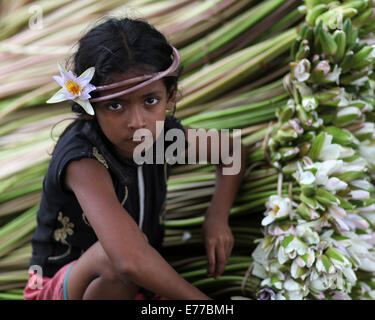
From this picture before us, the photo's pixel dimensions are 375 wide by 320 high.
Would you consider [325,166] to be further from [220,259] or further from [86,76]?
[86,76]

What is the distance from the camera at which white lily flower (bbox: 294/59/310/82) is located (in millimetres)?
1274

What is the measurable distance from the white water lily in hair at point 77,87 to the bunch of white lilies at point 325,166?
52 cm

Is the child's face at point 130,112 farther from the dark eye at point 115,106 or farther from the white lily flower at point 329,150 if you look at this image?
the white lily flower at point 329,150

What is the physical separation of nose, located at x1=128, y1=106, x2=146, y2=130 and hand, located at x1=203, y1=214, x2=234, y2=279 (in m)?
0.39

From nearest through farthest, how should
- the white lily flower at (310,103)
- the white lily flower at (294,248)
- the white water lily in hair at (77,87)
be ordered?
the white water lily in hair at (77,87) → the white lily flower at (294,248) → the white lily flower at (310,103)

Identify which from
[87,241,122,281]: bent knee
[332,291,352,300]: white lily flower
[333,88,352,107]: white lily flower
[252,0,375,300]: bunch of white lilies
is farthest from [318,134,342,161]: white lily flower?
[87,241,122,281]: bent knee

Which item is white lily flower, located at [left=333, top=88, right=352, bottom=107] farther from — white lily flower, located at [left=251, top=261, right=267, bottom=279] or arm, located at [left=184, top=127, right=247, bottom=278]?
white lily flower, located at [left=251, top=261, right=267, bottom=279]

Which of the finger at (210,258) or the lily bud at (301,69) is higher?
the lily bud at (301,69)

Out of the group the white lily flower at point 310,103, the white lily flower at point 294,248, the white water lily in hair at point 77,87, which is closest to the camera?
the white water lily in hair at point 77,87

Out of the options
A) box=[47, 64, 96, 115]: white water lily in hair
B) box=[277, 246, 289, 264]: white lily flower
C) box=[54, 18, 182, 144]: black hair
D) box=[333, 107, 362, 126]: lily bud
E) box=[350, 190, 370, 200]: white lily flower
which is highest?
box=[54, 18, 182, 144]: black hair

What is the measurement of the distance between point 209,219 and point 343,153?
1.28ft

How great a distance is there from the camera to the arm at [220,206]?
128cm

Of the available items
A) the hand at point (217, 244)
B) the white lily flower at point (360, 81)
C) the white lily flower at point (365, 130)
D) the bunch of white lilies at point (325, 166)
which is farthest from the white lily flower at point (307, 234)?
the white lily flower at point (360, 81)

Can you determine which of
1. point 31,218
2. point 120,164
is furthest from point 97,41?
point 31,218
